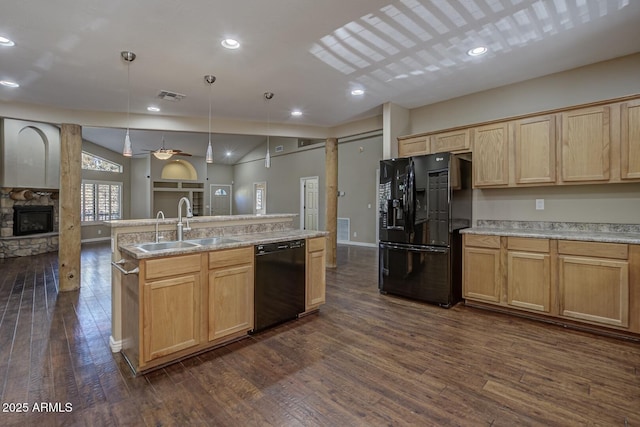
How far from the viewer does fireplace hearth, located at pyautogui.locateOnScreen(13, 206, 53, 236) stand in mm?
6906

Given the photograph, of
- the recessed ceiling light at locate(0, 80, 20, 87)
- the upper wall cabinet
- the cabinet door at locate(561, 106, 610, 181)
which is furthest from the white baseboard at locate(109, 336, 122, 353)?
the upper wall cabinet

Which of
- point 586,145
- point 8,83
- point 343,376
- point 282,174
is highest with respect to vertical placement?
point 8,83

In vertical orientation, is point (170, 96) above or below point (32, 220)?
above

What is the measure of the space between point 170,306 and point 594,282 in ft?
12.0

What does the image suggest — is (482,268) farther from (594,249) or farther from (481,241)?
(594,249)

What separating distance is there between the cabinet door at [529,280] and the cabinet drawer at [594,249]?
174 mm

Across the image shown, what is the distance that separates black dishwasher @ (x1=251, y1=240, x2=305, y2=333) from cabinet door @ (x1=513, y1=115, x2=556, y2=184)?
254 cm

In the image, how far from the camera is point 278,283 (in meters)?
2.97

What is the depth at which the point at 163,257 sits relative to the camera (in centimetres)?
219

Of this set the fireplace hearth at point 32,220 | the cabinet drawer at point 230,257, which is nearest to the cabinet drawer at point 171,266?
the cabinet drawer at point 230,257

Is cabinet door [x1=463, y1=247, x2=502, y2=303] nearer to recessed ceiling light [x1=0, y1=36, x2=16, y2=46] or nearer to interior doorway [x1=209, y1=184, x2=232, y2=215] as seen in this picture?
recessed ceiling light [x1=0, y1=36, x2=16, y2=46]

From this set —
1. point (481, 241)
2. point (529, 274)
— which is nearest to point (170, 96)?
point (481, 241)

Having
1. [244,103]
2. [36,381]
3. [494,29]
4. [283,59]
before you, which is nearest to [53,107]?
[244,103]

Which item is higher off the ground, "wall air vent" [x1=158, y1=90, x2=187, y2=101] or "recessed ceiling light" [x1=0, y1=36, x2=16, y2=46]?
"wall air vent" [x1=158, y1=90, x2=187, y2=101]
